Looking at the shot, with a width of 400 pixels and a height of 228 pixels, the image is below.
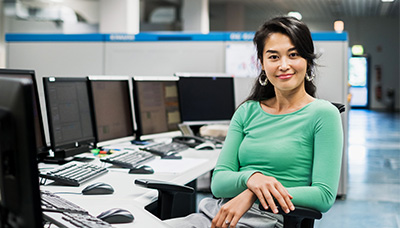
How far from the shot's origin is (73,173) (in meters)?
1.80

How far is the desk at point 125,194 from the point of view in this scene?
1.33m

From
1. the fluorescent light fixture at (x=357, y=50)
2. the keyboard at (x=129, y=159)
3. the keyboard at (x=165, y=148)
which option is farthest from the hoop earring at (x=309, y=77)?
the fluorescent light fixture at (x=357, y=50)

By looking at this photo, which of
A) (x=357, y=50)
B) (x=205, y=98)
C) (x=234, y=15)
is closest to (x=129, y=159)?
(x=205, y=98)

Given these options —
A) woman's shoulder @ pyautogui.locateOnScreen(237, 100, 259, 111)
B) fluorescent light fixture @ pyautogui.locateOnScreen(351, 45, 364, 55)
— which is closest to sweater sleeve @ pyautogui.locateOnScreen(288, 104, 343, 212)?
woman's shoulder @ pyautogui.locateOnScreen(237, 100, 259, 111)

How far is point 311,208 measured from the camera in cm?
140

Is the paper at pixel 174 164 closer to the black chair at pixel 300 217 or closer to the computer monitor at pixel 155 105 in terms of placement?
the computer monitor at pixel 155 105

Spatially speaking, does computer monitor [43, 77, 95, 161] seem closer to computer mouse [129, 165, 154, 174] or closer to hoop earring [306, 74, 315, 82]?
computer mouse [129, 165, 154, 174]

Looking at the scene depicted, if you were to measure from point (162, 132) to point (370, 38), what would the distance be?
15.4 m

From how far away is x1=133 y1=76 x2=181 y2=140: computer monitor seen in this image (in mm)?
2867

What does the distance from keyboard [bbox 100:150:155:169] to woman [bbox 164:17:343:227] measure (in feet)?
1.96

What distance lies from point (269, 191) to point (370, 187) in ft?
12.5

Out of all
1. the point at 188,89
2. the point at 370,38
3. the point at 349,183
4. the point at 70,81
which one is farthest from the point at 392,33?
the point at 70,81

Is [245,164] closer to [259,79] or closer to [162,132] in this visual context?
[259,79]

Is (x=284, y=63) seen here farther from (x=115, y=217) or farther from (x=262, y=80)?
(x=115, y=217)
